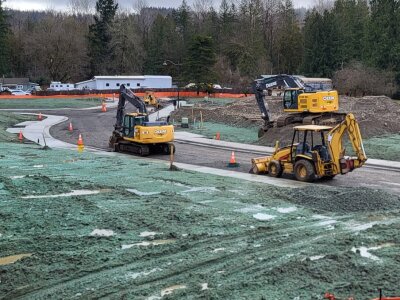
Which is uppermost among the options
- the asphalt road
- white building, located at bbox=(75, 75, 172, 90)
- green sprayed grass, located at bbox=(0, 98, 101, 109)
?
white building, located at bbox=(75, 75, 172, 90)

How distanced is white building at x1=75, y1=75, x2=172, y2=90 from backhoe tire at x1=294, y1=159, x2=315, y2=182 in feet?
222

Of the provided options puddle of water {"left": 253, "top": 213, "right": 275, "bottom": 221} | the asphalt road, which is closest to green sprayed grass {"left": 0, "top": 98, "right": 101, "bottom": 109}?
the asphalt road

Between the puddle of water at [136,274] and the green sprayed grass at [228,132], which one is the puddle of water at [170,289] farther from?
the green sprayed grass at [228,132]

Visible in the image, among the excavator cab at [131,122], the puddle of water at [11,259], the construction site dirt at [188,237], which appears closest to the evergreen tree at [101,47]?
the excavator cab at [131,122]

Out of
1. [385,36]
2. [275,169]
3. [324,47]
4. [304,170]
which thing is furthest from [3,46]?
[304,170]

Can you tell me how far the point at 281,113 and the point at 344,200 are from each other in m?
29.9

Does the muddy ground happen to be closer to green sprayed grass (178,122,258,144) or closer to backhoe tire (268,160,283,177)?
backhoe tire (268,160,283,177)

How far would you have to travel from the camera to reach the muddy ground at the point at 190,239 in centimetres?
898

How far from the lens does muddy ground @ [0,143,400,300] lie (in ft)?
29.5

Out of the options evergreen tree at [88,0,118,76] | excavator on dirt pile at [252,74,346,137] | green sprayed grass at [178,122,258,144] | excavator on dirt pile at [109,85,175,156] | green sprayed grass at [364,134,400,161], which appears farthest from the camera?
evergreen tree at [88,0,118,76]

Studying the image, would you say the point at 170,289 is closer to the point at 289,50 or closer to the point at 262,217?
the point at 262,217

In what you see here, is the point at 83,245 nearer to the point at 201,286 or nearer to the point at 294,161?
the point at 201,286

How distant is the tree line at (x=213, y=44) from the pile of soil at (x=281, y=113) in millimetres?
29876

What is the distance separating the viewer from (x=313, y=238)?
38.9ft
